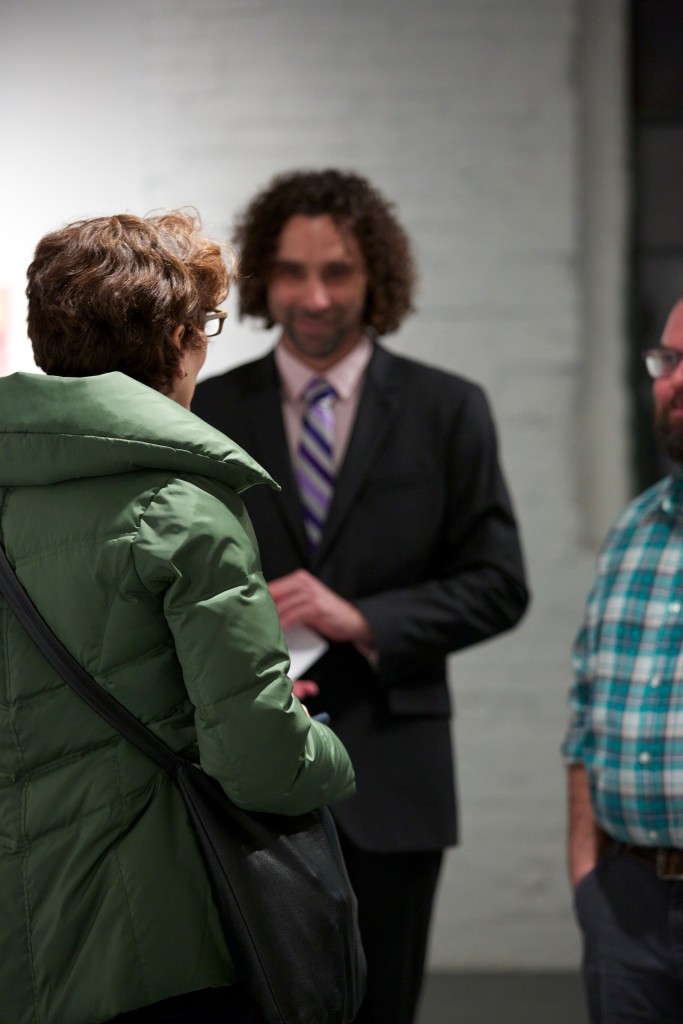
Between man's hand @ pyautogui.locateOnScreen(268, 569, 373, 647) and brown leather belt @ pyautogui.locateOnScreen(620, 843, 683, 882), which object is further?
man's hand @ pyautogui.locateOnScreen(268, 569, 373, 647)

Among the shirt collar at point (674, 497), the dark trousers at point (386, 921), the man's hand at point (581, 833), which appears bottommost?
the dark trousers at point (386, 921)

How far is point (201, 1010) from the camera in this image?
1.46 metres

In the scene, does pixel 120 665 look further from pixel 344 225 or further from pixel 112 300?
pixel 344 225

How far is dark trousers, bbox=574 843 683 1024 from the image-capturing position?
203 centimetres

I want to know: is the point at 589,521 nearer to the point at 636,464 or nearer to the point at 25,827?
the point at 636,464

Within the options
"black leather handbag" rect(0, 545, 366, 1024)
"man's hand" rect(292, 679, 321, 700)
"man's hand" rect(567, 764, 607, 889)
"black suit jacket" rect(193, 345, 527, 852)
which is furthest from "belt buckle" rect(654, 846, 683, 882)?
"black leather handbag" rect(0, 545, 366, 1024)

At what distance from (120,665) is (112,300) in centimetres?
40

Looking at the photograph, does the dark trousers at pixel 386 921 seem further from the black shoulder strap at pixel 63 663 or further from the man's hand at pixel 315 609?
the black shoulder strap at pixel 63 663

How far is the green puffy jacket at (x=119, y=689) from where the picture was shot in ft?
4.44

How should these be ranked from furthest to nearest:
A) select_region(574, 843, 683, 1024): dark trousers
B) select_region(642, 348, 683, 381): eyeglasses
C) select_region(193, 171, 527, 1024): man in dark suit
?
select_region(193, 171, 527, 1024): man in dark suit → select_region(642, 348, 683, 381): eyeglasses → select_region(574, 843, 683, 1024): dark trousers

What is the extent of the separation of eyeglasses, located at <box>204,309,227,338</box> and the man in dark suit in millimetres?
849

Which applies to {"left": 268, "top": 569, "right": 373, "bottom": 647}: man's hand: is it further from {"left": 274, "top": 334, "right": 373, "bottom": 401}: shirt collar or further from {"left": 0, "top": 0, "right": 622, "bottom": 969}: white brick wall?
{"left": 0, "top": 0, "right": 622, "bottom": 969}: white brick wall

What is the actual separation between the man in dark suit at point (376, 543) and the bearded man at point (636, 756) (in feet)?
0.96

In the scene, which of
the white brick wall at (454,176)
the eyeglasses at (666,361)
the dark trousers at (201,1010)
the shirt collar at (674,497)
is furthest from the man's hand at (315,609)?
the white brick wall at (454,176)
